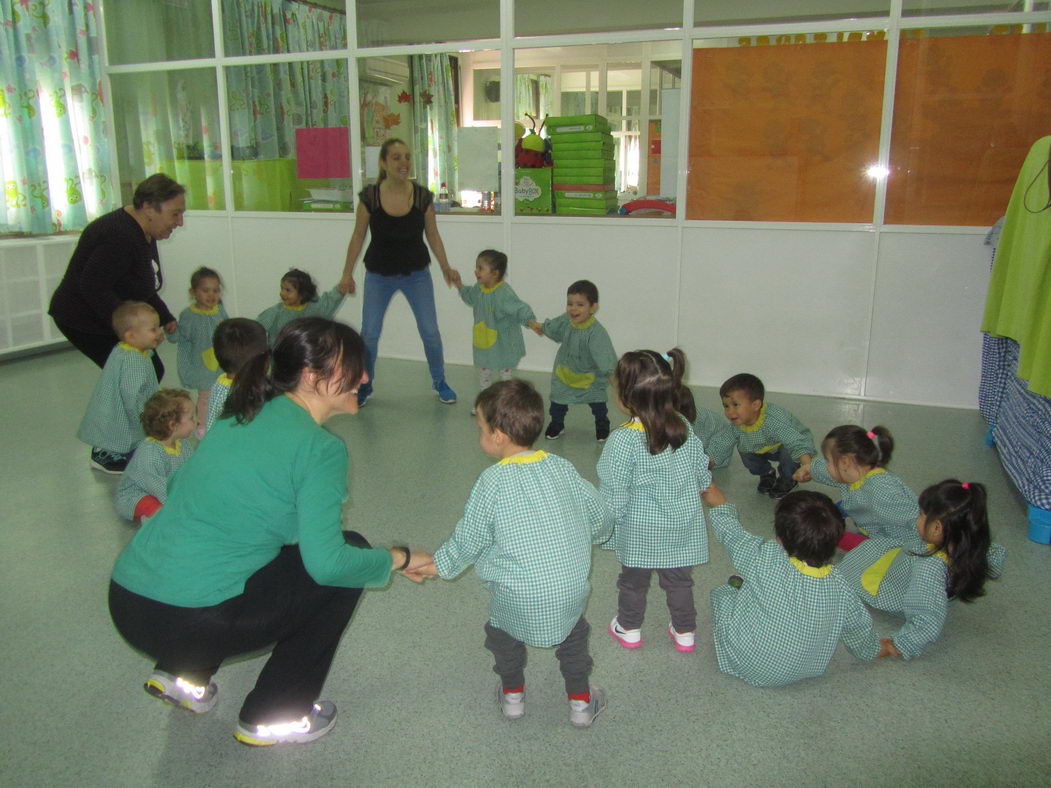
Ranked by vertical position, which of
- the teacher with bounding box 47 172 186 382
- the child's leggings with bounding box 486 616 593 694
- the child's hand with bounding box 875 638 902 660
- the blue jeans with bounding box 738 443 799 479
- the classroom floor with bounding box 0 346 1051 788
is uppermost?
the teacher with bounding box 47 172 186 382

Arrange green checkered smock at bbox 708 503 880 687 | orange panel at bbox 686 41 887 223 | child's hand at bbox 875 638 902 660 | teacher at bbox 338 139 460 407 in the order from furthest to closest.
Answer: orange panel at bbox 686 41 887 223 → teacher at bbox 338 139 460 407 → child's hand at bbox 875 638 902 660 → green checkered smock at bbox 708 503 880 687

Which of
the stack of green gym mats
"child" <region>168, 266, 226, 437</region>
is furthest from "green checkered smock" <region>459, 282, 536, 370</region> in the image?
"child" <region>168, 266, 226, 437</region>

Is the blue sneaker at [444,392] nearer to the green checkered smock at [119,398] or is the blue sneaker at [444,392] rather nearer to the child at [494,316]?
the child at [494,316]

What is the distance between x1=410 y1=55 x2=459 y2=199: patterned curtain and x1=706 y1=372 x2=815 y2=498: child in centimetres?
302

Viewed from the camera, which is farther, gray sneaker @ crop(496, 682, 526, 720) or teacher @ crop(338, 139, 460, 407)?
teacher @ crop(338, 139, 460, 407)

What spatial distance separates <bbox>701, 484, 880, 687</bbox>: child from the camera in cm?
204

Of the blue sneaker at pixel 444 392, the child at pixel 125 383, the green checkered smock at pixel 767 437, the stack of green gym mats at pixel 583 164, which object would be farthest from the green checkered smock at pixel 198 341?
the green checkered smock at pixel 767 437

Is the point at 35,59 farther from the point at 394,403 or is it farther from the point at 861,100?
the point at 861,100

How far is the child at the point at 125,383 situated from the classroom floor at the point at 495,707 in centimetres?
53

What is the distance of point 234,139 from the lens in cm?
637

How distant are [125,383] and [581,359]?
6.61 feet

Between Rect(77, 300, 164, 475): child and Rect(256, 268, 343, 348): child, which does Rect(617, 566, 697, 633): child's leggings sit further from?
Rect(256, 268, 343, 348): child

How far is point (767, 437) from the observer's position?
11.5 feet

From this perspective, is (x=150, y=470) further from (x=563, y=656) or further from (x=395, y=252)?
(x=395, y=252)
